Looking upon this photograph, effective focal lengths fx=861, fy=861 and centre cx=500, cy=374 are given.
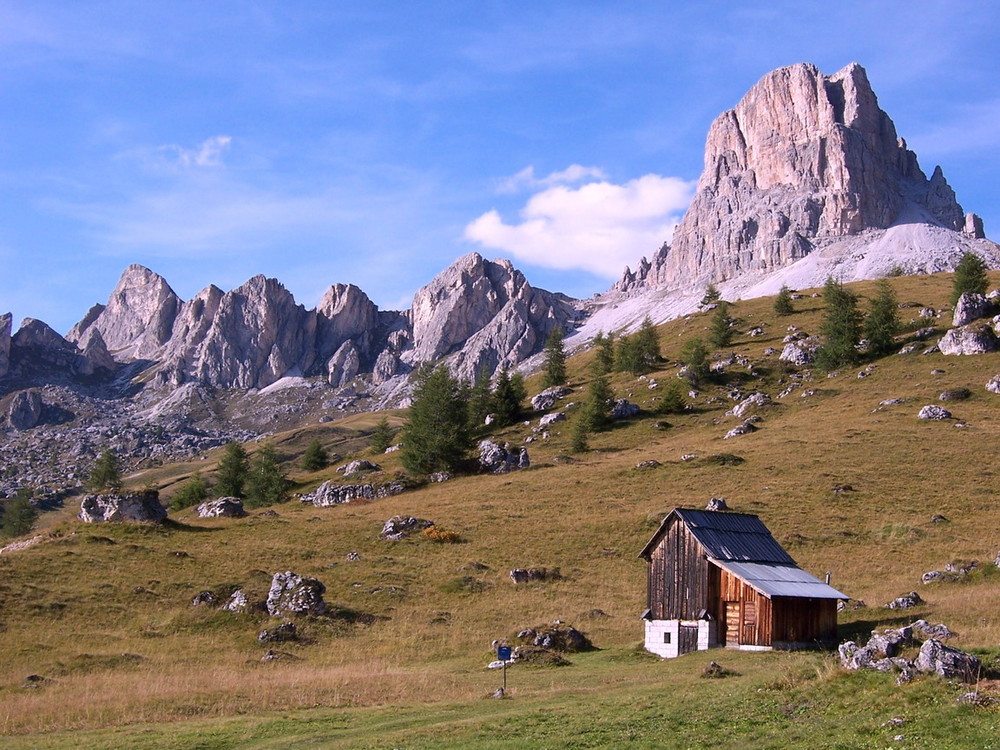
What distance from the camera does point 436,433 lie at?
88.2 meters

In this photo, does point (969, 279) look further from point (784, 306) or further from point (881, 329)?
point (784, 306)

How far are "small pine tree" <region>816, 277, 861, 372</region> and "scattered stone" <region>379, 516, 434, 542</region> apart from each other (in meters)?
60.5

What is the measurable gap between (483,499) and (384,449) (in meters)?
44.8

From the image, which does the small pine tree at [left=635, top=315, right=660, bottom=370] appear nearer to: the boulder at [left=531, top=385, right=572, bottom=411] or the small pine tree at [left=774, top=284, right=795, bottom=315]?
the boulder at [left=531, top=385, right=572, bottom=411]

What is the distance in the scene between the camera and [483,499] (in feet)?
226

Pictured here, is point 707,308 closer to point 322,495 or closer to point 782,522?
point 322,495

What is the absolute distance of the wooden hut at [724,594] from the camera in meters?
32.3

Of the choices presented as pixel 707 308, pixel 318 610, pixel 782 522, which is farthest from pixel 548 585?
pixel 707 308

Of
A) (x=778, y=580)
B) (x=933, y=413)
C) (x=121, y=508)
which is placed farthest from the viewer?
(x=933, y=413)

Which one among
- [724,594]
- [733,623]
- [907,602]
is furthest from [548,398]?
[733,623]

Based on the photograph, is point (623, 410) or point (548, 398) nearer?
point (623, 410)

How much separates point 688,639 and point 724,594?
2255 millimetres

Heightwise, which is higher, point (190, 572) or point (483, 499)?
point (483, 499)

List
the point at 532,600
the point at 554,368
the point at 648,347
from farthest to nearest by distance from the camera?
the point at 554,368, the point at 648,347, the point at 532,600
